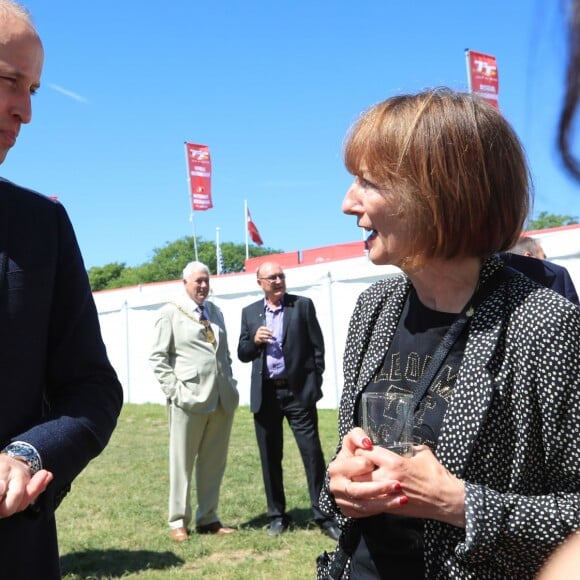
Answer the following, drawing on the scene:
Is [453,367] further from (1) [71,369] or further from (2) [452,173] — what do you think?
(1) [71,369]

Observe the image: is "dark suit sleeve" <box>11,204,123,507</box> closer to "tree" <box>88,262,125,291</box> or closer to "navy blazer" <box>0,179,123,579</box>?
"navy blazer" <box>0,179,123,579</box>

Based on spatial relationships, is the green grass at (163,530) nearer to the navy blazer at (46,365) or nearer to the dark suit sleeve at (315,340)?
the dark suit sleeve at (315,340)

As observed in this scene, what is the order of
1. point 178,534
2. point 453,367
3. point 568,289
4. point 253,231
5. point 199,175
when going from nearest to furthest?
point 453,367, point 568,289, point 178,534, point 199,175, point 253,231

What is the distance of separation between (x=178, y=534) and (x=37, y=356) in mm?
5105

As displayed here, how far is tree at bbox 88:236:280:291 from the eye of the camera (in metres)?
81.2

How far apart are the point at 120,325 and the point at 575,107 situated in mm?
18445

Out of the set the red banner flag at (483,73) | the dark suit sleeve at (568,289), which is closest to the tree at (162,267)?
the red banner flag at (483,73)

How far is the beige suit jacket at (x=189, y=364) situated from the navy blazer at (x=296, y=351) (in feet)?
0.78

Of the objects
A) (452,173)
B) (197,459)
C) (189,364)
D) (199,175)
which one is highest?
(199,175)

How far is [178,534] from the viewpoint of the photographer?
20.8ft

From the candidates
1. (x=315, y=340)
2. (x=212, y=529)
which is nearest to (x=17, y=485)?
(x=212, y=529)

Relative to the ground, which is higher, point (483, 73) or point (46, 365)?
point (483, 73)

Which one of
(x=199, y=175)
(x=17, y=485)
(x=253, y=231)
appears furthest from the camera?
(x=253, y=231)

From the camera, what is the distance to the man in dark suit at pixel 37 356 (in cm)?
154
